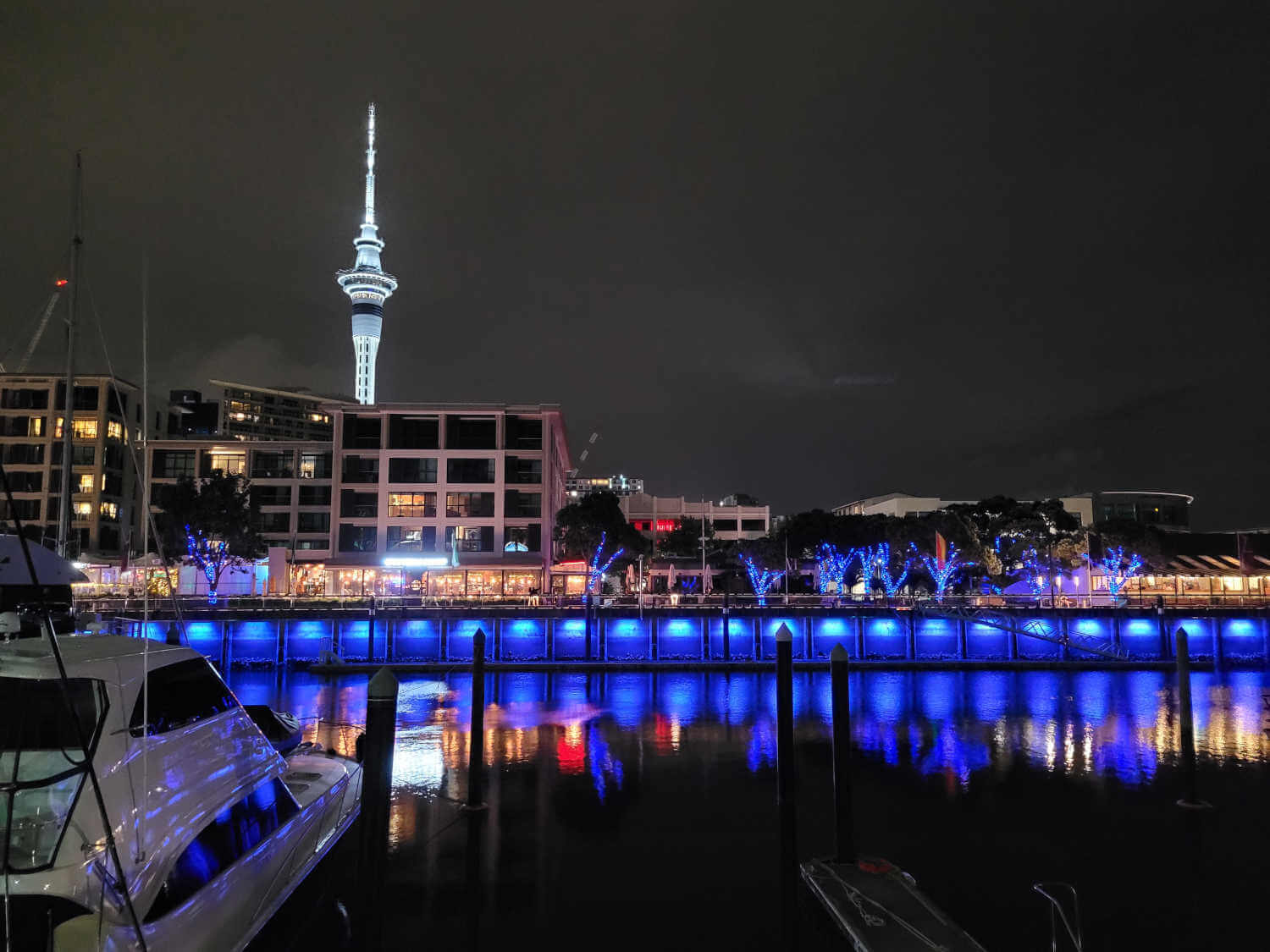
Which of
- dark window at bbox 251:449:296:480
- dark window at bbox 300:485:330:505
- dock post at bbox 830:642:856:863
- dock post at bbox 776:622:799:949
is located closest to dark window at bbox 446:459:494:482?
dark window at bbox 300:485:330:505

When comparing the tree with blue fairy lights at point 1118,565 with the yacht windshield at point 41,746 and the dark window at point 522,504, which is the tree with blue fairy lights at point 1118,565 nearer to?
the dark window at point 522,504

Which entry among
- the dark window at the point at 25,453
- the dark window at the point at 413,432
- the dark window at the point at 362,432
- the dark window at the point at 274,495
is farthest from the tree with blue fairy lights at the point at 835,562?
the dark window at the point at 25,453

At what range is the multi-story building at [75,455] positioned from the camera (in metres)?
74.1

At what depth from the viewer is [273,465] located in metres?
74.1

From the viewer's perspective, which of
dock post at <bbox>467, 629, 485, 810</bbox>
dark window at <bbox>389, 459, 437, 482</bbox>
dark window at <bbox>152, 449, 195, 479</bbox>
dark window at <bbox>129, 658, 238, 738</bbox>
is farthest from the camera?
dark window at <bbox>152, 449, 195, 479</bbox>

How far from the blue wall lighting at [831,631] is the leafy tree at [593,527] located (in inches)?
824

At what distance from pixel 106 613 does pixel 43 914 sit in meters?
48.9

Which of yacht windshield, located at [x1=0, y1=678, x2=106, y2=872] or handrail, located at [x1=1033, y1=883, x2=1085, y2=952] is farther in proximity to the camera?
handrail, located at [x1=1033, y1=883, x2=1085, y2=952]

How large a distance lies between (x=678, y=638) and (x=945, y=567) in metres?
23.3

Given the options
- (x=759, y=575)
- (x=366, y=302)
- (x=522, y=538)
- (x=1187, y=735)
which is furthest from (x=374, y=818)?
(x=366, y=302)

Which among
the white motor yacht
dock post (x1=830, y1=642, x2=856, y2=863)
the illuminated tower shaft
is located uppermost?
the illuminated tower shaft

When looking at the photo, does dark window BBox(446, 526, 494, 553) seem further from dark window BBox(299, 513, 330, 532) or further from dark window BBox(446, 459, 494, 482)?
dark window BBox(299, 513, 330, 532)

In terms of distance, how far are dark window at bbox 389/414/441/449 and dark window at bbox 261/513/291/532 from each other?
38.7 feet

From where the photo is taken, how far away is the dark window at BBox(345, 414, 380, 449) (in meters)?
69.2
